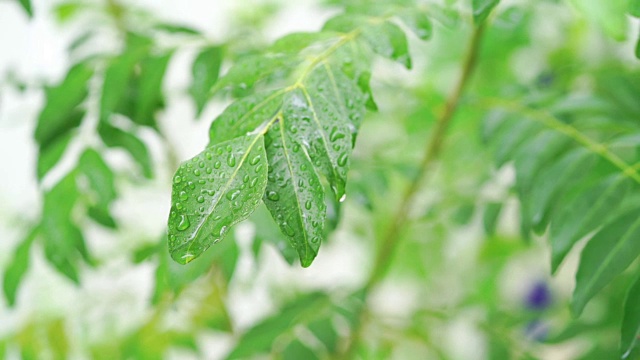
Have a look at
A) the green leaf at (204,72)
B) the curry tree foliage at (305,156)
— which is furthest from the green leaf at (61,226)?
the green leaf at (204,72)

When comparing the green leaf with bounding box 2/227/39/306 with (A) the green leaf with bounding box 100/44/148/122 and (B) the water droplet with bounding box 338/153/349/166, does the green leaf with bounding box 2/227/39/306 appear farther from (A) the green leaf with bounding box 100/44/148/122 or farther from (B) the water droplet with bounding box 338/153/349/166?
(B) the water droplet with bounding box 338/153/349/166

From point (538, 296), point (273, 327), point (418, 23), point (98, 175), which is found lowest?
point (538, 296)

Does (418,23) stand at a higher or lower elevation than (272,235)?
higher

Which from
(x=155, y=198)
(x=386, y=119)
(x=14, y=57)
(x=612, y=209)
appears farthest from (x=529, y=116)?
(x=14, y=57)

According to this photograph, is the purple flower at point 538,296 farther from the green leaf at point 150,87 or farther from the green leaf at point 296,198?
the green leaf at point 296,198

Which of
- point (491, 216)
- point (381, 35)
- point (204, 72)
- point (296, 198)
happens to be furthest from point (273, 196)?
point (491, 216)

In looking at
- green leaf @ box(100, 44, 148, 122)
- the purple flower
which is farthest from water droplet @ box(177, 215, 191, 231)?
the purple flower

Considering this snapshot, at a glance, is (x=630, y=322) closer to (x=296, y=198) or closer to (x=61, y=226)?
(x=296, y=198)
